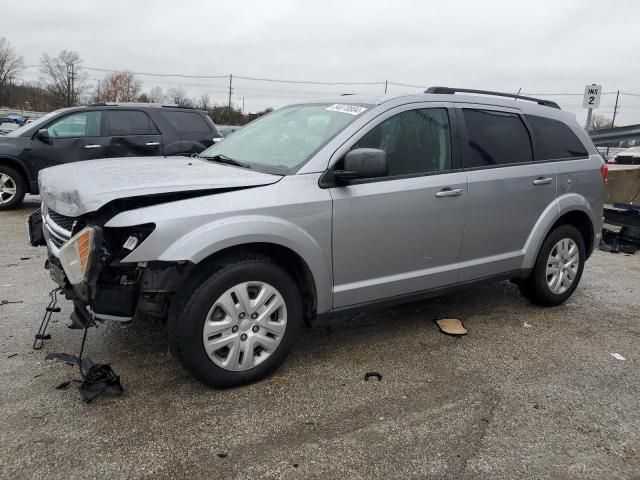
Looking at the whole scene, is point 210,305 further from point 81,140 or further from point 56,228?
point 81,140

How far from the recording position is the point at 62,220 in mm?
3188

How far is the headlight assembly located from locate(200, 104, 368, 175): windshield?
1168 mm

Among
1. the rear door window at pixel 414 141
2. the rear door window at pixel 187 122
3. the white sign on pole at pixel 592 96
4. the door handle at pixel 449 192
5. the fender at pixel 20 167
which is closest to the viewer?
the rear door window at pixel 414 141

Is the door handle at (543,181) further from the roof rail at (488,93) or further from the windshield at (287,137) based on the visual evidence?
the windshield at (287,137)

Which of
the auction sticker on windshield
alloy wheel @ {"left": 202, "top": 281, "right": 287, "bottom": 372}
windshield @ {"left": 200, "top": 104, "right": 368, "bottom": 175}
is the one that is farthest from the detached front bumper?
the auction sticker on windshield

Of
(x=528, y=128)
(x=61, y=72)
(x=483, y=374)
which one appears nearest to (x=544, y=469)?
(x=483, y=374)

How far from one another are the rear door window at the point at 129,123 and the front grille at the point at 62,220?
5995 millimetres

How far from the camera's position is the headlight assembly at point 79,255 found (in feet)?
8.79

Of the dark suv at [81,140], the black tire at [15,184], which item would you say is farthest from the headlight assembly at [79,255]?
the black tire at [15,184]

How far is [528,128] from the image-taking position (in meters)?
4.51

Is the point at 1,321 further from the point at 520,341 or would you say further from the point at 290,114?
the point at 520,341

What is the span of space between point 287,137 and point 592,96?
1059 centimetres

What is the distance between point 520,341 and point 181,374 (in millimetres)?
2539

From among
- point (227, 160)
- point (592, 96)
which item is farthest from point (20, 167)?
point (592, 96)
